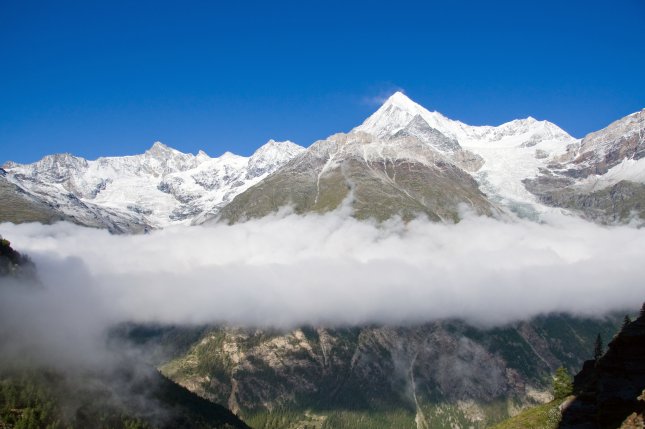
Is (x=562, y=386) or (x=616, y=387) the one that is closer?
(x=616, y=387)

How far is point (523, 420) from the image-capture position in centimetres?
14075

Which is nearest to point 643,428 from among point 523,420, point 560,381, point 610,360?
point 610,360

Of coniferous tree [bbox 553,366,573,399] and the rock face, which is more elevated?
the rock face

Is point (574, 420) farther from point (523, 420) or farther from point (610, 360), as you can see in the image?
point (523, 420)

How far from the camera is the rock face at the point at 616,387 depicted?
8119cm

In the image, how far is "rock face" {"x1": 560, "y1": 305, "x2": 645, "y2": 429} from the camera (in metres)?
81.2

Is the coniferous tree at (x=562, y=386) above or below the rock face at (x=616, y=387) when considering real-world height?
below

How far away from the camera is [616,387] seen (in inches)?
3351

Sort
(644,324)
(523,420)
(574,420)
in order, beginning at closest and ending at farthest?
(644,324) → (574,420) → (523,420)

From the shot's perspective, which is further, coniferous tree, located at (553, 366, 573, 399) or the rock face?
coniferous tree, located at (553, 366, 573, 399)

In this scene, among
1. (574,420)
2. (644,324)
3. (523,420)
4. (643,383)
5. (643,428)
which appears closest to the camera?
(643,428)

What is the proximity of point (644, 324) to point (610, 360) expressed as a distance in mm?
8036

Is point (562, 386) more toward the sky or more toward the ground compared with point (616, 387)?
more toward the ground

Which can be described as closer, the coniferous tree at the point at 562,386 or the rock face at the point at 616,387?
the rock face at the point at 616,387
